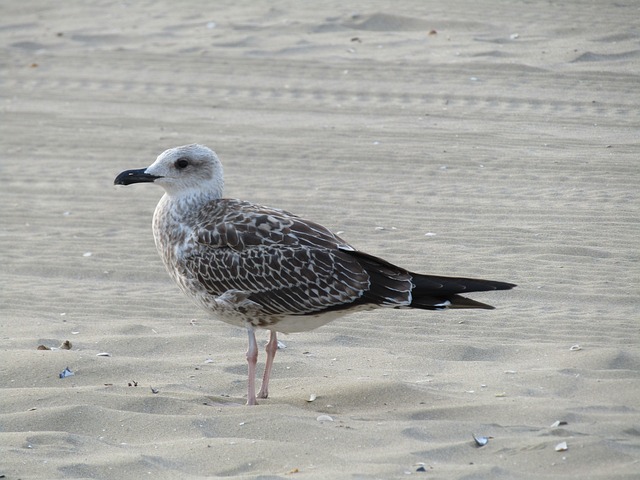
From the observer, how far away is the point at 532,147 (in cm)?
1140

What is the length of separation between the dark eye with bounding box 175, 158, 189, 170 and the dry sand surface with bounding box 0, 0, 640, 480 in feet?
4.13

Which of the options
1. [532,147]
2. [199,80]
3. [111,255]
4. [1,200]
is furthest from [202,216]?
[199,80]

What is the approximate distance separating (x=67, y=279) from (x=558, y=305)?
13.0 ft

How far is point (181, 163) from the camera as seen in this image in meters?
6.57

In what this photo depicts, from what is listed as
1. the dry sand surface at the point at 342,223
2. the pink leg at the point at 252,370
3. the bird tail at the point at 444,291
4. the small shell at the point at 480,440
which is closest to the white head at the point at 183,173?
the pink leg at the point at 252,370

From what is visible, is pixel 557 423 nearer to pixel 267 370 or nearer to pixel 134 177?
pixel 267 370

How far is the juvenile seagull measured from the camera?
19.8 feet

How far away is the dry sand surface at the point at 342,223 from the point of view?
5320 millimetres

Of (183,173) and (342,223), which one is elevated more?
(183,173)

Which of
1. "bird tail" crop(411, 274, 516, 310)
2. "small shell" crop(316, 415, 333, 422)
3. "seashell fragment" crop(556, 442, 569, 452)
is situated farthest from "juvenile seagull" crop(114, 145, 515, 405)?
"seashell fragment" crop(556, 442, 569, 452)

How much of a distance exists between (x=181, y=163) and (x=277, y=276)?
39.0 inches

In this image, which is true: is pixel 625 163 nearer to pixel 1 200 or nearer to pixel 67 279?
pixel 67 279

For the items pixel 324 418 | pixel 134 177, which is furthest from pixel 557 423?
pixel 134 177

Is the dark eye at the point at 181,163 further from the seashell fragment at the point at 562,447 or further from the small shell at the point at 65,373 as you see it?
the seashell fragment at the point at 562,447
